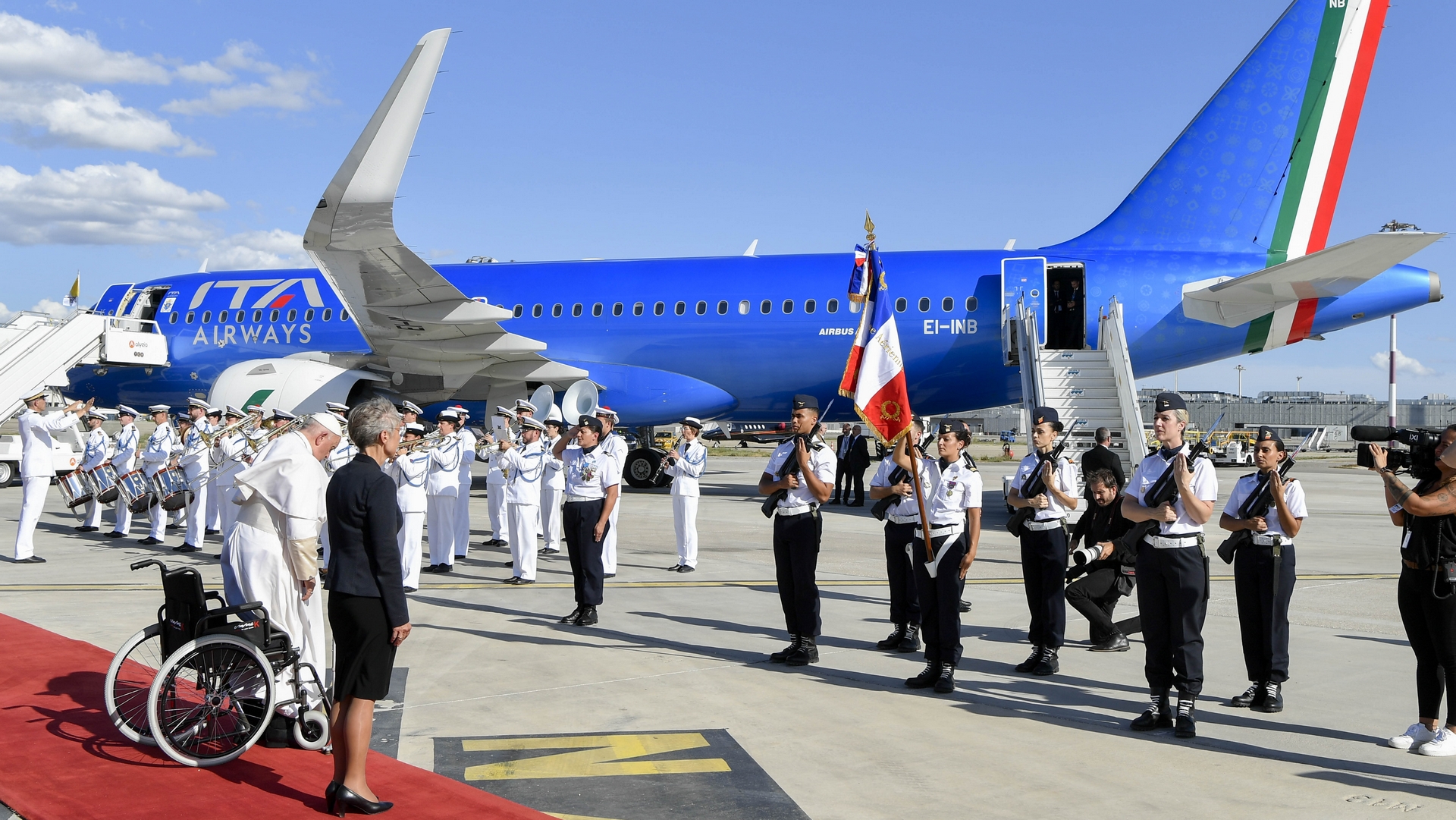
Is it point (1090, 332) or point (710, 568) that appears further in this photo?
point (1090, 332)

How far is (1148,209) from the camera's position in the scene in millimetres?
18297

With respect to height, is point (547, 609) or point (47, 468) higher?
point (47, 468)

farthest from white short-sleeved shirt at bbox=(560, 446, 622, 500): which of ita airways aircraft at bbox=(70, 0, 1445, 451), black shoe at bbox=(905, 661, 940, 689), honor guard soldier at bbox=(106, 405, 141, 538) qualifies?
honor guard soldier at bbox=(106, 405, 141, 538)

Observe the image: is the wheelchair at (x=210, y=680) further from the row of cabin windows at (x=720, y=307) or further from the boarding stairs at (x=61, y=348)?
the boarding stairs at (x=61, y=348)

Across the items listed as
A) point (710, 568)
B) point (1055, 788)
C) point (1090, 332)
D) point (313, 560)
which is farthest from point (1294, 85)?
point (313, 560)

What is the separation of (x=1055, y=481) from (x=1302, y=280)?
1006 cm

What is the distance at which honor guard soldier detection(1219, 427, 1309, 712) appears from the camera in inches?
259

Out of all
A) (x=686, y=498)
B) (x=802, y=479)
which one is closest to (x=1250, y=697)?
(x=802, y=479)

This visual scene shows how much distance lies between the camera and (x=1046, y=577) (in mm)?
7930

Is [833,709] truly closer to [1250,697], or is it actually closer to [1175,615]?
[1175,615]

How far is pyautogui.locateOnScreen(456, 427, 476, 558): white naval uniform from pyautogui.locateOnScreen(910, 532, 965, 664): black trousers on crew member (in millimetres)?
6846

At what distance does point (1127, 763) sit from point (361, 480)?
4.08 metres

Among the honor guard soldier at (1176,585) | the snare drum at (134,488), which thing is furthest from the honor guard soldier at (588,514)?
the snare drum at (134,488)

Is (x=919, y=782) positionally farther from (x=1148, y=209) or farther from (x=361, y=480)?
(x=1148, y=209)
